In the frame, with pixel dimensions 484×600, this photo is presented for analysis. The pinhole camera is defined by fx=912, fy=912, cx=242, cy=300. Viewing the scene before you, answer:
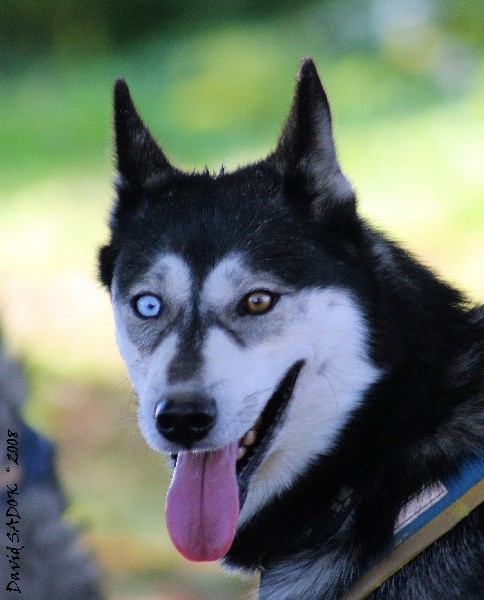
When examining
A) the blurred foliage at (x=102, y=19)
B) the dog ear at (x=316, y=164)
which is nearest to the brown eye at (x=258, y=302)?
the dog ear at (x=316, y=164)

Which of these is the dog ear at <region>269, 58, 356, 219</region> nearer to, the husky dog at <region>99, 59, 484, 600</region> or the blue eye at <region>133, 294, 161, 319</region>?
the husky dog at <region>99, 59, 484, 600</region>

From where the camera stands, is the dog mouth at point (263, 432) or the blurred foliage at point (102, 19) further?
the blurred foliage at point (102, 19)

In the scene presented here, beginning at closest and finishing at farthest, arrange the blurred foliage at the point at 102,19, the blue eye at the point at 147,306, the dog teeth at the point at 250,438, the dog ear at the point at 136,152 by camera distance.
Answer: the dog teeth at the point at 250,438 < the blue eye at the point at 147,306 < the dog ear at the point at 136,152 < the blurred foliage at the point at 102,19

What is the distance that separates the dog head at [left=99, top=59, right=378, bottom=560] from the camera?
2051 mm

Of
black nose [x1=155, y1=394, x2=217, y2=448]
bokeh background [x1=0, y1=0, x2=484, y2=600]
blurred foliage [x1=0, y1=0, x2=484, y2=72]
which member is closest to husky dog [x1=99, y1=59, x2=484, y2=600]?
black nose [x1=155, y1=394, x2=217, y2=448]

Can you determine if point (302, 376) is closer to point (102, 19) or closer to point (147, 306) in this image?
point (147, 306)

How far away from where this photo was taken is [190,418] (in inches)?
78.6

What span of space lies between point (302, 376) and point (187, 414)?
31 centimetres

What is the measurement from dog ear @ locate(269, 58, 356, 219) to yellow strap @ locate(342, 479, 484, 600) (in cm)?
75

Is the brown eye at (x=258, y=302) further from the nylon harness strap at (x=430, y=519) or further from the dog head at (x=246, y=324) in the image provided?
the nylon harness strap at (x=430, y=519)

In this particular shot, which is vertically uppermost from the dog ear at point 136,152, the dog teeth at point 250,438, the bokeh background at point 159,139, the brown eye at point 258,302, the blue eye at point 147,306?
the dog ear at point 136,152

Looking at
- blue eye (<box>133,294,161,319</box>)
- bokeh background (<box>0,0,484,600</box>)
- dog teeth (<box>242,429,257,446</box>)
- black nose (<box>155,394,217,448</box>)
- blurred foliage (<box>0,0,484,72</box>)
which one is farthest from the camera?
blurred foliage (<box>0,0,484,72</box>)

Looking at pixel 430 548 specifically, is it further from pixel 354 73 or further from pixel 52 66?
pixel 52 66

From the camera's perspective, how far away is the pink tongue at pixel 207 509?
2090 mm
